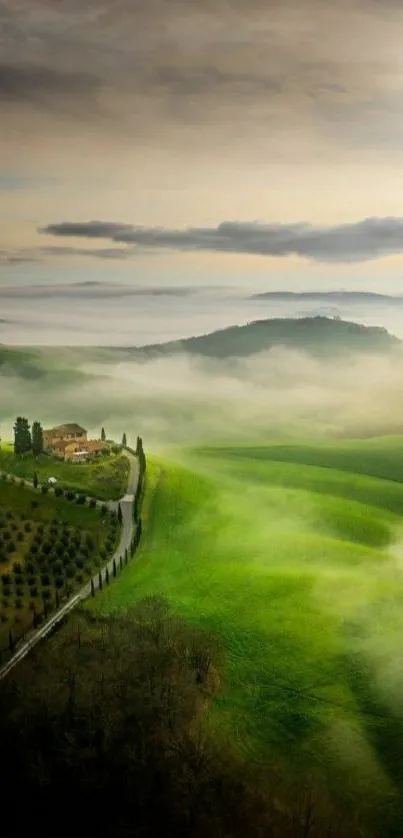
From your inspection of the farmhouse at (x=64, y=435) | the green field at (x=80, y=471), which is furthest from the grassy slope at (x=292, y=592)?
the farmhouse at (x=64, y=435)

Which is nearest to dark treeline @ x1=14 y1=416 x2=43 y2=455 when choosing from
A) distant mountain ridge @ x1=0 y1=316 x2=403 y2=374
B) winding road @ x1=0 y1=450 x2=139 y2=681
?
distant mountain ridge @ x1=0 y1=316 x2=403 y2=374

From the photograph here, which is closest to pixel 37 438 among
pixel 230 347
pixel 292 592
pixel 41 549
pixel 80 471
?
pixel 80 471

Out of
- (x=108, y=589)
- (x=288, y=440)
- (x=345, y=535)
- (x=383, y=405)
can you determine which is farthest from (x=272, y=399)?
(x=108, y=589)

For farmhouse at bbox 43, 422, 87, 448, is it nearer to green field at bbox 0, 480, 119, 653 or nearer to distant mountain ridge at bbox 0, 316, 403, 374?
distant mountain ridge at bbox 0, 316, 403, 374

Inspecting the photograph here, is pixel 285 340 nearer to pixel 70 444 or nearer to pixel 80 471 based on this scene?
pixel 70 444

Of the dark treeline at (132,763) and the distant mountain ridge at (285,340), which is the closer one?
the dark treeline at (132,763)

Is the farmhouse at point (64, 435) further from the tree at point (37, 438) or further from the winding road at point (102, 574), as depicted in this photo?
the winding road at point (102, 574)

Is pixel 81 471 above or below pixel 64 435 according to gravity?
below

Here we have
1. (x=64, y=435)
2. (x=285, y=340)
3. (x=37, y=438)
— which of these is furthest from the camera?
(x=285, y=340)
